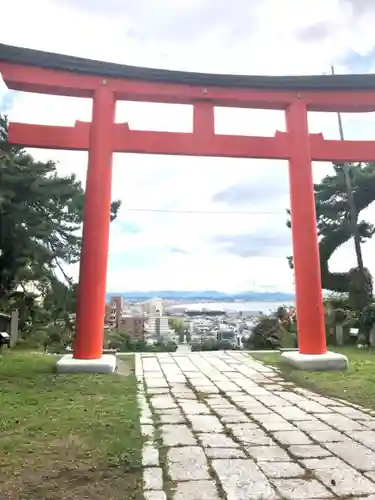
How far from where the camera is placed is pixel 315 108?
7.04m

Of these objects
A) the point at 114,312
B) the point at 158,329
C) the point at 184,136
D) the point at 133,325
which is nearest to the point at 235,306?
the point at 158,329

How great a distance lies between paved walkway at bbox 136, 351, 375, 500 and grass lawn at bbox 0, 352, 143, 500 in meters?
0.14

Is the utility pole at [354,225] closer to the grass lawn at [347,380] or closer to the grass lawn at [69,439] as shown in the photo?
the grass lawn at [347,380]

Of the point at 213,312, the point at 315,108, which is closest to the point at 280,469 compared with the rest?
the point at 315,108

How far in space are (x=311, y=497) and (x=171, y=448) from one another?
1012mm

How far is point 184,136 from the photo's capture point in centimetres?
662

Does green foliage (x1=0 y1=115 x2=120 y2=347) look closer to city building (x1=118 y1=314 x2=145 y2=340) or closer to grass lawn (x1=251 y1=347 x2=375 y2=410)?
city building (x1=118 y1=314 x2=145 y2=340)

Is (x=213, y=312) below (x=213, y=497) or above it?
above

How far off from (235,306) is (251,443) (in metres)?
11.2

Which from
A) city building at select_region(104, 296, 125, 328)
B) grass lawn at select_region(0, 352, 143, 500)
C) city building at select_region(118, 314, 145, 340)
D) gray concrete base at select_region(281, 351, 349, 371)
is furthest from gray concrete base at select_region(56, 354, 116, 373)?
city building at select_region(104, 296, 125, 328)

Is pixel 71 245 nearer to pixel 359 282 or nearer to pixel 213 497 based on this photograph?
pixel 359 282

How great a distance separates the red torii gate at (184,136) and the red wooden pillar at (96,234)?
0.04 feet

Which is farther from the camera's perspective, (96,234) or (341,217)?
(341,217)

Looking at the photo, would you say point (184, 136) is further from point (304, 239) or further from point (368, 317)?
point (368, 317)
